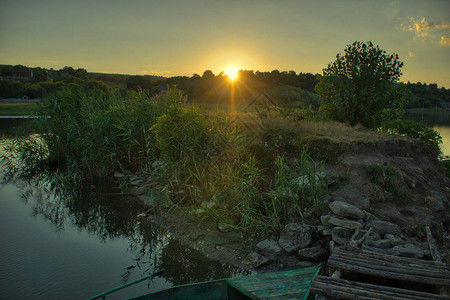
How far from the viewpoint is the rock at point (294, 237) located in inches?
190

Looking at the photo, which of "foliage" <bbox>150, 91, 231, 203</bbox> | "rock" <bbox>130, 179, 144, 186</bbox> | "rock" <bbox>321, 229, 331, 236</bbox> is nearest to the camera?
"rock" <bbox>321, 229, 331, 236</bbox>

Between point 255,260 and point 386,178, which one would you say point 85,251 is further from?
point 386,178

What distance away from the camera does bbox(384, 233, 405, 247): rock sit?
14.3 feet

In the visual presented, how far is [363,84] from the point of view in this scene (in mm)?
9617

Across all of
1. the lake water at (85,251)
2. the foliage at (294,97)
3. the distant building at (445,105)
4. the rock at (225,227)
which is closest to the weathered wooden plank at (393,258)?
the lake water at (85,251)

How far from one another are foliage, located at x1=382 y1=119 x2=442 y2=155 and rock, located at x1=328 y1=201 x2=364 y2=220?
6156 mm

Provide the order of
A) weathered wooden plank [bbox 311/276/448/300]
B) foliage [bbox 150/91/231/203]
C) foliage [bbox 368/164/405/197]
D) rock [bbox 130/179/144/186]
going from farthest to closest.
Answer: rock [bbox 130/179/144/186] → foliage [bbox 150/91/231/203] → foliage [bbox 368/164/405/197] → weathered wooden plank [bbox 311/276/448/300]

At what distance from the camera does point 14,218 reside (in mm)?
6719

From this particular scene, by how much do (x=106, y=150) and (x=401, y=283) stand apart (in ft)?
26.9

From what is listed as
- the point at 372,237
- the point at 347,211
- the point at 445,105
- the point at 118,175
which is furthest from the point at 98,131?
the point at 445,105

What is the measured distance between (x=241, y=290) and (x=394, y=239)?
111 inches

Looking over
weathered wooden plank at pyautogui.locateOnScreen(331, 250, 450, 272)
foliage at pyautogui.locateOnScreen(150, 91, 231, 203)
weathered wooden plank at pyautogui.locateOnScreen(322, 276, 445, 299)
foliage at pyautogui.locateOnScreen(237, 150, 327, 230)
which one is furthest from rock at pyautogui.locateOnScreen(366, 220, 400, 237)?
foliage at pyautogui.locateOnScreen(150, 91, 231, 203)

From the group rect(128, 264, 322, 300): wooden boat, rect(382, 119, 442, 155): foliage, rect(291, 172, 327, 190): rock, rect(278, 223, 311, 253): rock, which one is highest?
rect(382, 119, 442, 155): foliage

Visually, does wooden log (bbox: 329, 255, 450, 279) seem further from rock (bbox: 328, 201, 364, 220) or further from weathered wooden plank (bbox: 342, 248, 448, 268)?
rock (bbox: 328, 201, 364, 220)
